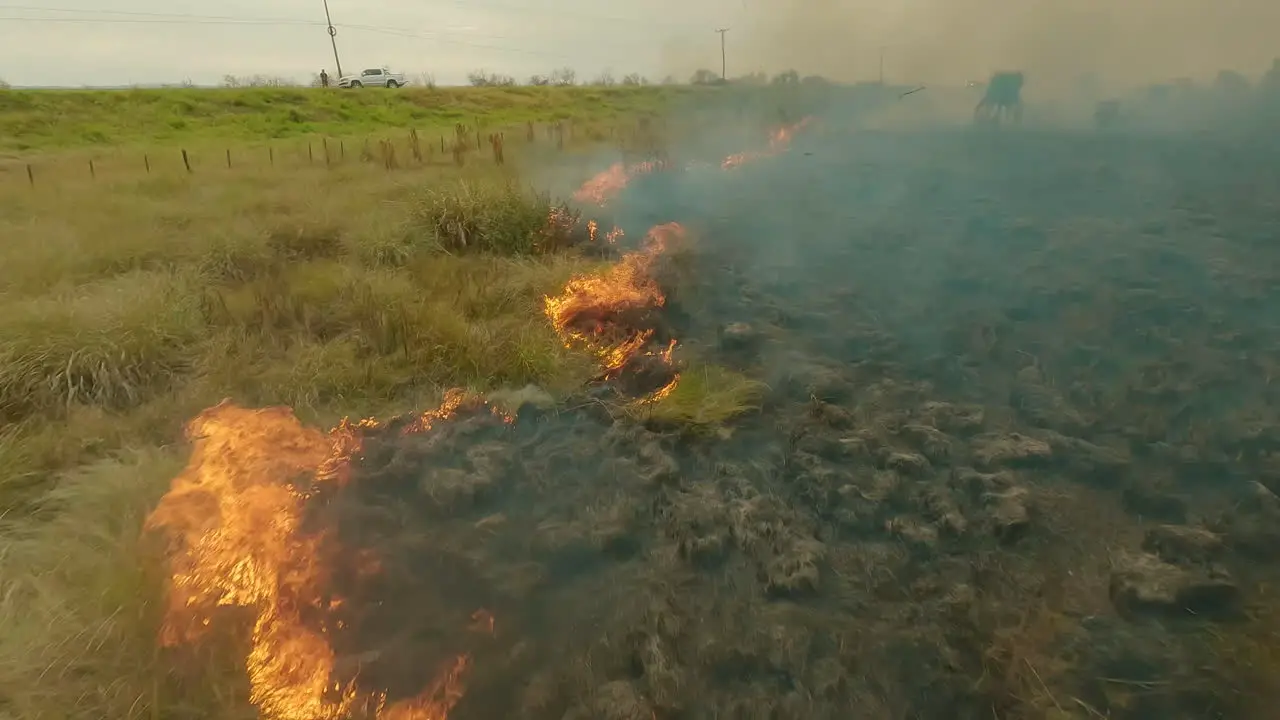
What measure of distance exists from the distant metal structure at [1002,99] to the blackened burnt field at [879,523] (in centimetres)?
1275

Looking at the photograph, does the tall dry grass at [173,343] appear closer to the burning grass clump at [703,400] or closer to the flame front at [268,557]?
the flame front at [268,557]

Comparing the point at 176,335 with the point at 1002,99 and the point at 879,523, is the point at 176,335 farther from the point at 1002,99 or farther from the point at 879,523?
the point at 1002,99

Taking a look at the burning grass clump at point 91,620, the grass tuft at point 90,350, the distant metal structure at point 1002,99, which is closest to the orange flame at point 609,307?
the grass tuft at point 90,350

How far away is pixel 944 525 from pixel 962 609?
20.8 inches

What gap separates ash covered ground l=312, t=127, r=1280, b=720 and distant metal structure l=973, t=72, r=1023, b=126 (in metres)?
12.6

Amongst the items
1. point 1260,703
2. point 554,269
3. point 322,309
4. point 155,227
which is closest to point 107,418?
point 322,309

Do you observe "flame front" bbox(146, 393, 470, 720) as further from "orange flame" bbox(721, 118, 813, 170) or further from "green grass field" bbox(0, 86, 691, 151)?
"green grass field" bbox(0, 86, 691, 151)

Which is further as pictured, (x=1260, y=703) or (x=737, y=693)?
(x=737, y=693)

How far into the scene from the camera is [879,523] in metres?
3.36

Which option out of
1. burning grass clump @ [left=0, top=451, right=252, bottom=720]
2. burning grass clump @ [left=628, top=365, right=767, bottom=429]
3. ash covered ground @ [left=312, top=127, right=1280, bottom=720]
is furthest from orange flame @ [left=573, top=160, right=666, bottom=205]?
burning grass clump @ [left=0, top=451, right=252, bottom=720]

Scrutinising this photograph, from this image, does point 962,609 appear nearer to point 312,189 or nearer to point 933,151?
point 312,189

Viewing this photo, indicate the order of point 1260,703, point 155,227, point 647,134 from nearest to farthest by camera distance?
point 1260,703 → point 155,227 → point 647,134

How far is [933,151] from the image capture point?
44.0 feet

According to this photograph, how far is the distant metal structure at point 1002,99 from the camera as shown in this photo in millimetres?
17312
